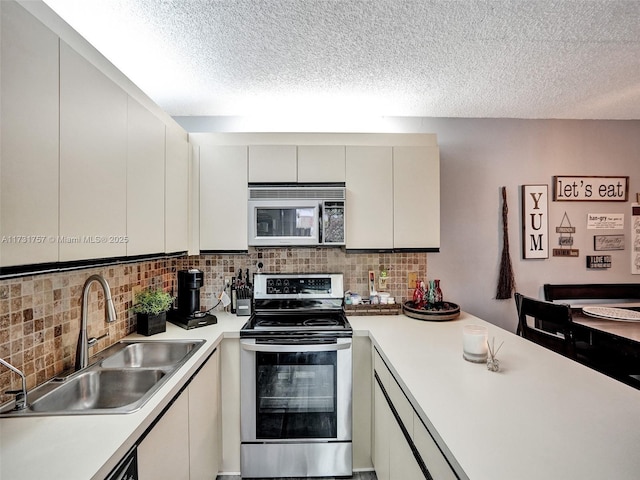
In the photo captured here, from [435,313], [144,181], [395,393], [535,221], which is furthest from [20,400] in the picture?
[535,221]

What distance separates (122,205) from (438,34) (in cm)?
172

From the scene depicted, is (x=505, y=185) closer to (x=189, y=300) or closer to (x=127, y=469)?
(x=189, y=300)

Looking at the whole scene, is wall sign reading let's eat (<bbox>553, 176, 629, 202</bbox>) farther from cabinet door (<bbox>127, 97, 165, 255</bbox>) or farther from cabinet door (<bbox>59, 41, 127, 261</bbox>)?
cabinet door (<bbox>59, 41, 127, 261</bbox>)

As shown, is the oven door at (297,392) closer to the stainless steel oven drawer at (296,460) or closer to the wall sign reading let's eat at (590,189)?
the stainless steel oven drawer at (296,460)

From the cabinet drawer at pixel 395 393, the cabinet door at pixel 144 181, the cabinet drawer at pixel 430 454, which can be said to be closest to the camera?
the cabinet drawer at pixel 430 454

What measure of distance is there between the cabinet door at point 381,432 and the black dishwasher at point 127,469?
1115mm

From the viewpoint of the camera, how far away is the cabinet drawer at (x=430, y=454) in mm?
986

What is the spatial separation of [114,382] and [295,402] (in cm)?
105

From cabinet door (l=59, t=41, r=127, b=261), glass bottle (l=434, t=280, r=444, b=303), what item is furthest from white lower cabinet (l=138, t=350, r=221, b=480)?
glass bottle (l=434, t=280, r=444, b=303)

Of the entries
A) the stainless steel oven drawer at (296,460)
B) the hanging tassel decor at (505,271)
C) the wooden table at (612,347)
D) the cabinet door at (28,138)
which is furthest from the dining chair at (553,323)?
the cabinet door at (28,138)

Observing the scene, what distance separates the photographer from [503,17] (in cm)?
151

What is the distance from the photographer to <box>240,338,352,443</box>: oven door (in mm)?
2082

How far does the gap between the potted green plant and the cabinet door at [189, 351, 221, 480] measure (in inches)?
16.6

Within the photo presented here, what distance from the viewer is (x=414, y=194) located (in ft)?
7.89
